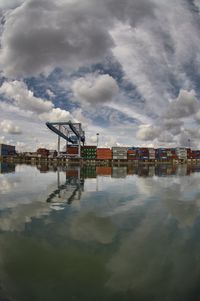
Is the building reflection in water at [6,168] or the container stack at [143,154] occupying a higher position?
the container stack at [143,154]

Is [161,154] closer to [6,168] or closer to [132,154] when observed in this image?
[132,154]

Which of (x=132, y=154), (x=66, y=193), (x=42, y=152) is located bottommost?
(x=66, y=193)

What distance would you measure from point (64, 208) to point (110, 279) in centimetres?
685

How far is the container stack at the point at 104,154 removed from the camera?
12950 centimetres

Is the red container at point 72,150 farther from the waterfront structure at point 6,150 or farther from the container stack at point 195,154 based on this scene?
the container stack at point 195,154

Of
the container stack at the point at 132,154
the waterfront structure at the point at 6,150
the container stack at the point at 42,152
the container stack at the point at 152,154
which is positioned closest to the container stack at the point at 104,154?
the container stack at the point at 132,154

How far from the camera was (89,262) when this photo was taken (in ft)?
18.0

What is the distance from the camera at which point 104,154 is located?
131000mm

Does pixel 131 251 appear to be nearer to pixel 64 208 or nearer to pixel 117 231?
pixel 117 231

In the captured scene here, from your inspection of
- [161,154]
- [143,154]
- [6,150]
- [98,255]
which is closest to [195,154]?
[161,154]

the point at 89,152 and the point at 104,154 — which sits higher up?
the point at 89,152

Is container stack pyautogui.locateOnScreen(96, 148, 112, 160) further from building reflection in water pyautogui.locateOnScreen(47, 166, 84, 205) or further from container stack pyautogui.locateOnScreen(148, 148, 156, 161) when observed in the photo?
building reflection in water pyautogui.locateOnScreen(47, 166, 84, 205)

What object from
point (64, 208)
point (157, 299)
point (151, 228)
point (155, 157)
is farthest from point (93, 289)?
point (155, 157)

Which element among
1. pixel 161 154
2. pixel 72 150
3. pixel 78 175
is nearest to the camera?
pixel 78 175
